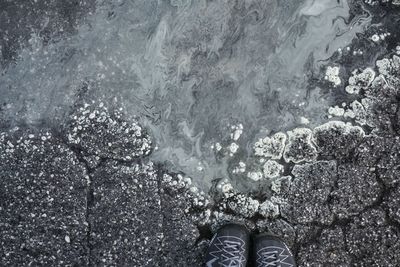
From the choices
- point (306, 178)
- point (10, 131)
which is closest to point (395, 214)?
point (306, 178)

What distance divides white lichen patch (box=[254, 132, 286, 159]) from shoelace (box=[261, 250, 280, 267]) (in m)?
0.40

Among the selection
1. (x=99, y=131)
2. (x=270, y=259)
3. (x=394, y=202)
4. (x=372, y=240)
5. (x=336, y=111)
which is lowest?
(x=270, y=259)

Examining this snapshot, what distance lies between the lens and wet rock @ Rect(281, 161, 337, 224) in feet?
6.63

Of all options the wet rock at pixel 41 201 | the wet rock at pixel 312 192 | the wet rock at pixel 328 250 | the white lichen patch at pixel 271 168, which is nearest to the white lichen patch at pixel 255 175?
the white lichen patch at pixel 271 168

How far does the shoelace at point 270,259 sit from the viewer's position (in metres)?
1.98

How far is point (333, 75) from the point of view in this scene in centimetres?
202

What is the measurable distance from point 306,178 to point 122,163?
30.9 inches

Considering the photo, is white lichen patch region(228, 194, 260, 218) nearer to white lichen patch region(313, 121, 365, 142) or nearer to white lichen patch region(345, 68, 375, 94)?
white lichen patch region(313, 121, 365, 142)

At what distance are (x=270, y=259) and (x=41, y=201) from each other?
1.00 m

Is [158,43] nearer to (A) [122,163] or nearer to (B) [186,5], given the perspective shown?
(B) [186,5]

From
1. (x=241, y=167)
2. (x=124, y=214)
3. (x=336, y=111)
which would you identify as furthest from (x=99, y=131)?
(x=336, y=111)

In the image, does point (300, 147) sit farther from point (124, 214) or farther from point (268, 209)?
point (124, 214)

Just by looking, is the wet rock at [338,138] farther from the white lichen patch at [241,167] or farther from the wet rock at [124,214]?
the wet rock at [124,214]

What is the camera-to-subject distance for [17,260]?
2.04 m
